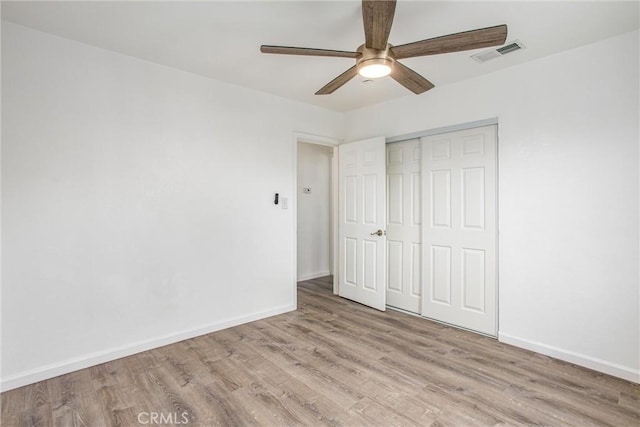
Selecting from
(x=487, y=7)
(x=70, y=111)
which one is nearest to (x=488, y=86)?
(x=487, y=7)

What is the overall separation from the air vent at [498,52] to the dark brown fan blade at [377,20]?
1.26 m

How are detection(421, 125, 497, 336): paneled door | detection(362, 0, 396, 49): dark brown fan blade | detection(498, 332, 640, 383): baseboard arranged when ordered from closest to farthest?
1. detection(362, 0, 396, 49): dark brown fan blade
2. detection(498, 332, 640, 383): baseboard
3. detection(421, 125, 497, 336): paneled door

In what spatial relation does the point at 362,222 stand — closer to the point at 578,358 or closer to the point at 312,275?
the point at 312,275

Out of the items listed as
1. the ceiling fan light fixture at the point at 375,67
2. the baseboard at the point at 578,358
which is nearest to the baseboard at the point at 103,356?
the baseboard at the point at 578,358

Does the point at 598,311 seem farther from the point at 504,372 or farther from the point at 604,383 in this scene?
the point at 504,372

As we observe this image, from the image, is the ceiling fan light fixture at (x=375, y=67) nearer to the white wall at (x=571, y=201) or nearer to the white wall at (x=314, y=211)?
the white wall at (x=571, y=201)

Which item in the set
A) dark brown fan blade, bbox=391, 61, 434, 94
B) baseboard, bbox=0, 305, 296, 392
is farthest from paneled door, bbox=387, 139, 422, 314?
baseboard, bbox=0, 305, 296, 392

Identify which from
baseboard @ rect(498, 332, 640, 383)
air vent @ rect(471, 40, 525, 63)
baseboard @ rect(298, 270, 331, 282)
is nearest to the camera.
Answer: baseboard @ rect(498, 332, 640, 383)

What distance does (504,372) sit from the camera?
250 centimetres

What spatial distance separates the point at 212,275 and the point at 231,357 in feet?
2.85

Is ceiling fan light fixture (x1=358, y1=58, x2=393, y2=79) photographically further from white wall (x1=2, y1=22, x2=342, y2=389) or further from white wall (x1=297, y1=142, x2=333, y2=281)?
white wall (x1=297, y1=142, x2=333, y2=281)

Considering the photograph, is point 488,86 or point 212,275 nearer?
point 488,86

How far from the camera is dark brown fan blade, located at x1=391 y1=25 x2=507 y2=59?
1752 mm

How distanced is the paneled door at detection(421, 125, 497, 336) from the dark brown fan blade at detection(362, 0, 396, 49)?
5.97ft
